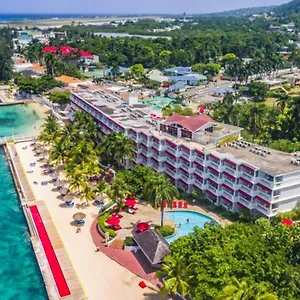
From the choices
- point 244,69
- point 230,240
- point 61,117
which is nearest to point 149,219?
point 230,240

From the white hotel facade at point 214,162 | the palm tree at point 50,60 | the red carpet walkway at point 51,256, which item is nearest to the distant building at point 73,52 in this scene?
the palm tree at point 50,60

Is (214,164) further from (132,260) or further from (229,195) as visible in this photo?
(132,260)

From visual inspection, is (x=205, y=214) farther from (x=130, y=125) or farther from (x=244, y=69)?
(x=244, y=69)

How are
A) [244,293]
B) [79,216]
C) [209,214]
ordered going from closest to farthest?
[244,293], [79,216], [209,214]

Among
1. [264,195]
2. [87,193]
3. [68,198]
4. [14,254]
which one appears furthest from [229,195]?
[14,254]

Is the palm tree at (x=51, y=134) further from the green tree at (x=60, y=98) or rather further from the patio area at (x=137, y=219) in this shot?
the green tree at (x=60, y=98)

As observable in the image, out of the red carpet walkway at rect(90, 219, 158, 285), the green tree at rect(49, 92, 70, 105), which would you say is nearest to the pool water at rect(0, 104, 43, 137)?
the green tree at rect(49, 92, 70, 105)
